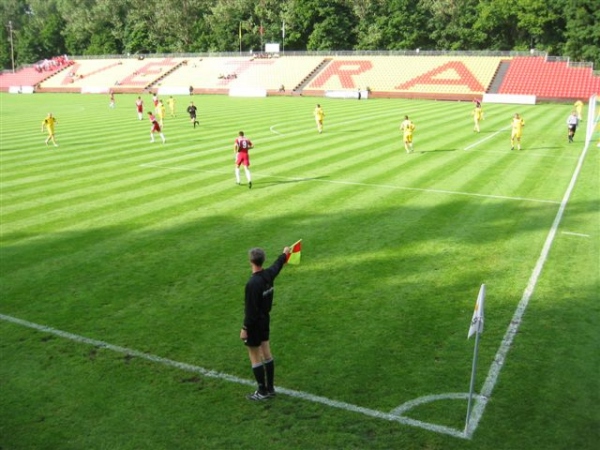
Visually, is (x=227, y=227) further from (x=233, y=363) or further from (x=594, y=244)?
(x=594, y=244)

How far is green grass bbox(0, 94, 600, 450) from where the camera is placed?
702 centimetres

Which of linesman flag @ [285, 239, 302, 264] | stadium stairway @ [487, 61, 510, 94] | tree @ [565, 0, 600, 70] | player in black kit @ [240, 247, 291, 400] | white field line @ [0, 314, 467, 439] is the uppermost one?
tree @ [565, 0, 600, 70]

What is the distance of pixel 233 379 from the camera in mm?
7961

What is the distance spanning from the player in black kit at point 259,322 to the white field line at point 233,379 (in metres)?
0.36

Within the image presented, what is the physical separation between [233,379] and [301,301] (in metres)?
2.87

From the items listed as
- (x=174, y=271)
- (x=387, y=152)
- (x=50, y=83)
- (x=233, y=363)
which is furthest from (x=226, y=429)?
(x=50, y=83)

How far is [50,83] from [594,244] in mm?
102737

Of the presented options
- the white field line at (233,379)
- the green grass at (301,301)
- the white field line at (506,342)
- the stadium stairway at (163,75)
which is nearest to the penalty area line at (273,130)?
the green grass at (301,301)

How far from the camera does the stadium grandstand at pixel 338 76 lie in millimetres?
A: 65750

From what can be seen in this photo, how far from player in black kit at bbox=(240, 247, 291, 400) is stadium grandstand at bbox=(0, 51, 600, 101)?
60149 mm

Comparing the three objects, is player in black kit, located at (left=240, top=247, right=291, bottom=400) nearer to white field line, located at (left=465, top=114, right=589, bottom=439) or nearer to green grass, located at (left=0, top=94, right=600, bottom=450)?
green grass, located at (left=0, top=94, right=600, bottom=450)

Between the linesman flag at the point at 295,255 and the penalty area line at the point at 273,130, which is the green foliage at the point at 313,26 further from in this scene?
the linesman flag at the point at 295,255

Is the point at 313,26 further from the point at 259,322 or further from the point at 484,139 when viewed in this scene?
the point at 259,322

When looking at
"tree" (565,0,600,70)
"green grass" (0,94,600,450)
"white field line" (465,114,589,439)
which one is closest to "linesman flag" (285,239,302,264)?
"green grass" (0,94,600,450)
